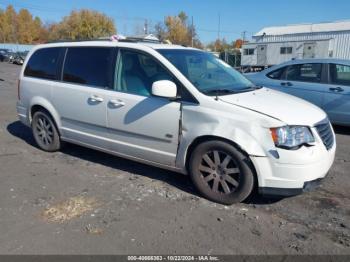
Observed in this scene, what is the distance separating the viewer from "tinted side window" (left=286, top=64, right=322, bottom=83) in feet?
25.4

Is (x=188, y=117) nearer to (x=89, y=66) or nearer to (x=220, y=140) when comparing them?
(x=220, y=140)

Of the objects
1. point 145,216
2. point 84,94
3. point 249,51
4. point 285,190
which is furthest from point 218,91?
point 249,51

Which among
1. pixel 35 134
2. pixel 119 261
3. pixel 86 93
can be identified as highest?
pixel 86 93

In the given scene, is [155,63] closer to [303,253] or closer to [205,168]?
[205,168]

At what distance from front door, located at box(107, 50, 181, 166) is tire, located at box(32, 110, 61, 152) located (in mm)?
1436

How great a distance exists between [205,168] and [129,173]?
138 cm

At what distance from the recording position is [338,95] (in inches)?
291

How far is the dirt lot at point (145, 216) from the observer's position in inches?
131

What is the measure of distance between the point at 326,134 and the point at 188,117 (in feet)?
5.21

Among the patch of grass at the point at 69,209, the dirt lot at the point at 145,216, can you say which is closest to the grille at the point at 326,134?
the dirt lot at the point at 145,216

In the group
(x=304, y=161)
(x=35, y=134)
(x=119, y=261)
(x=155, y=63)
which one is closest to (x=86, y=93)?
(x=155, y=63)

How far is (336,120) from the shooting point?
7.52 metres

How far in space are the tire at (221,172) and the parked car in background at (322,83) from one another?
4.35 meters

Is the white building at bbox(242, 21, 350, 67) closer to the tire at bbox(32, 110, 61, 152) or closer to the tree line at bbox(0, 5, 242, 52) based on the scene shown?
the tire at bbox(32, 110, 61, 152)
